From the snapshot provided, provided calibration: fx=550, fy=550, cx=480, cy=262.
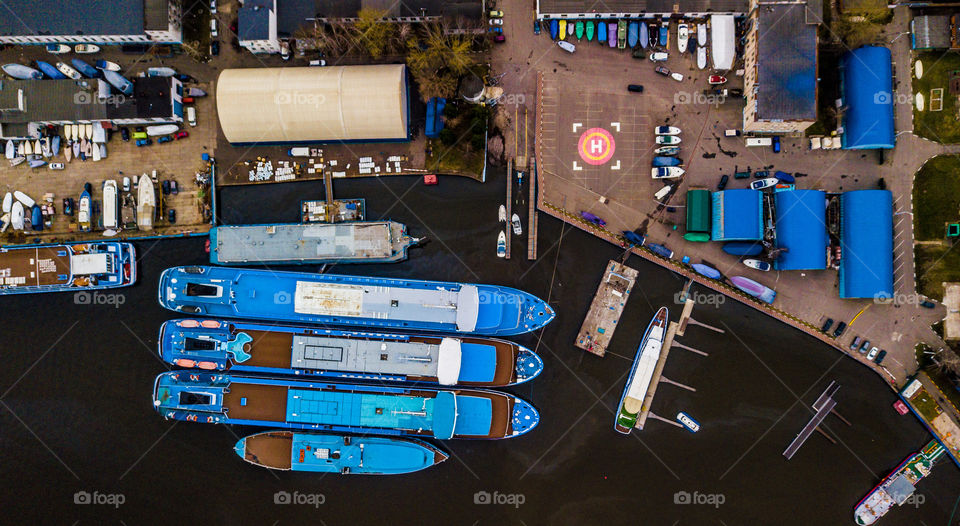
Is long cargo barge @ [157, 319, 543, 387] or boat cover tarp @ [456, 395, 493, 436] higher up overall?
long cargo barge @ [157, 319, 543, 387]

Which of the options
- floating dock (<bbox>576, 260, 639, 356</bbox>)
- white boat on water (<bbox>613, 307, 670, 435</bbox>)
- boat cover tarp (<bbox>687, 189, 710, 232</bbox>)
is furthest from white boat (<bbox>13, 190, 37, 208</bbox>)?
boat cover tarp (<bbox>687, 189, 710, 232</bbox>)

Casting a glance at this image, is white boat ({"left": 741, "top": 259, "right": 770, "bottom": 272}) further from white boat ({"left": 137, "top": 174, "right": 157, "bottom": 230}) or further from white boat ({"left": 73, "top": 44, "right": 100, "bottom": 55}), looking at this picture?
white boat ({"left": 73, "top": 44, "right": 100, "bottom": 55})

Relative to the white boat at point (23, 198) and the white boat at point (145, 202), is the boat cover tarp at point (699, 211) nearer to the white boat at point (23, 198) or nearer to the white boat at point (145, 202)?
the white boat at point (145, 202)

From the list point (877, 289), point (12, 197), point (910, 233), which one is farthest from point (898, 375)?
point (12, 197)

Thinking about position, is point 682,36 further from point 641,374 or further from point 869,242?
point 641,374

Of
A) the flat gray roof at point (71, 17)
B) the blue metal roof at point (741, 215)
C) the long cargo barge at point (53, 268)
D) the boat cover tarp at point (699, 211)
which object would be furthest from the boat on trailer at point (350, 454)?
the flat gray roof at point (71, 17)
